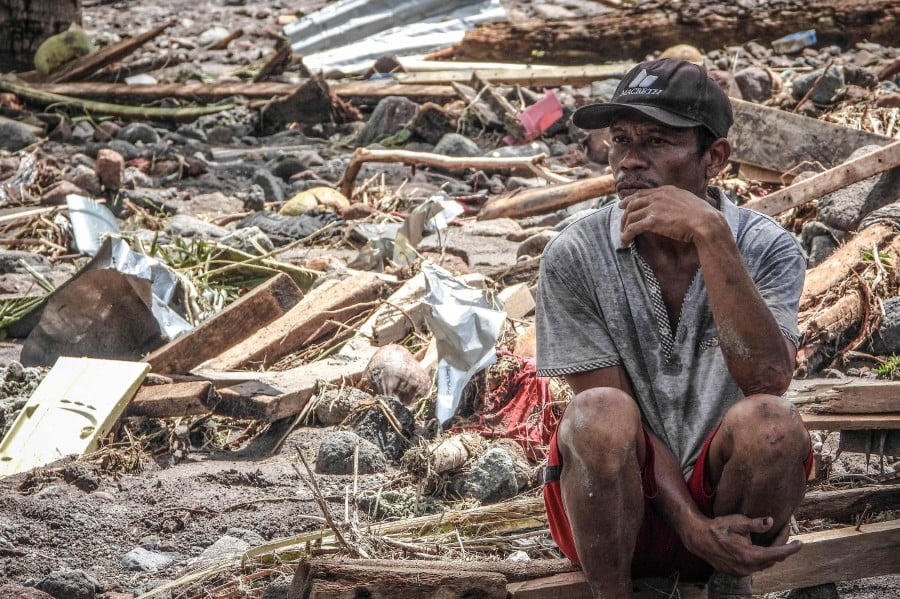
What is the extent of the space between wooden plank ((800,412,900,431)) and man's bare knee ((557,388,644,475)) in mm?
1166

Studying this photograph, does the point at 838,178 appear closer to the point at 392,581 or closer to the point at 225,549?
the point at 225,549

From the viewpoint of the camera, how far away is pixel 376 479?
13.9 ft

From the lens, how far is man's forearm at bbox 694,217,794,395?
8.31 feet

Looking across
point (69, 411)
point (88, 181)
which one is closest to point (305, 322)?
point (69, 411)

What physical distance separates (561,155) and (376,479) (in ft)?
20.5

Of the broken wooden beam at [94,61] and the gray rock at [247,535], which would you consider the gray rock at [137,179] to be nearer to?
the broken wooden beam at [94,61]

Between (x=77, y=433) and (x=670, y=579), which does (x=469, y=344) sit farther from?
(x=670, y=579)

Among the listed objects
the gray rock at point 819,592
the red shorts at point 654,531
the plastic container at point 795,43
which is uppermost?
the red shorts at point 654,531

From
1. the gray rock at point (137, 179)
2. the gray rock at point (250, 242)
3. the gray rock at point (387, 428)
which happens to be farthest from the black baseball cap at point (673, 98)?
the gray rock at point (137, 179)

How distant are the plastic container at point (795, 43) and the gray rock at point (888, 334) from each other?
7898mm

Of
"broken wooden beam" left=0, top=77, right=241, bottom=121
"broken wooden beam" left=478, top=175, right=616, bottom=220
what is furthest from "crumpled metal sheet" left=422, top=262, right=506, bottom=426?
"broken wooden beam" left=0, top=77, right=241, bottom=121

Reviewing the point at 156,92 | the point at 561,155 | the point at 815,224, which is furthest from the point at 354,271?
the point at 156,92

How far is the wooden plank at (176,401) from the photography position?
4633 mm

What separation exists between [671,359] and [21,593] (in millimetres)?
1890
